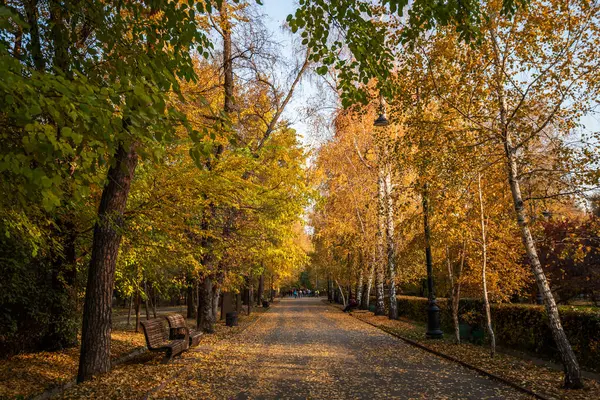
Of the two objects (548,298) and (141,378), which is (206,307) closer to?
(141,378)

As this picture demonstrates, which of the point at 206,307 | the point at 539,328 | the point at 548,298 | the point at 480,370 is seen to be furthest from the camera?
the point at 206,307

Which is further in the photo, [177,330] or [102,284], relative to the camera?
[177,330]

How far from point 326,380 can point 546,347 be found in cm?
673

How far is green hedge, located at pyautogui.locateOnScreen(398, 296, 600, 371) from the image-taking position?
33.7 ft

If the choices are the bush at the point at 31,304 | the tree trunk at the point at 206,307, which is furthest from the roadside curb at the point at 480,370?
the bush at the point at 31,304

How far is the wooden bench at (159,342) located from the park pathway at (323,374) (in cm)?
34

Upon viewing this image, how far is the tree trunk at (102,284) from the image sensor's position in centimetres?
816

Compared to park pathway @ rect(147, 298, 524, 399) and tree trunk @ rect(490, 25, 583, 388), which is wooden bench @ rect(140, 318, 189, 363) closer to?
park pathway @ rect(147, 298, 524, 399)

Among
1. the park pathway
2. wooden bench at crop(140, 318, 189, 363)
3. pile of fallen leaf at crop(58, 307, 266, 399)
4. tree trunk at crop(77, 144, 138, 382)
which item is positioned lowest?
the park pathway

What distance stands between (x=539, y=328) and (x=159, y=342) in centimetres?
991

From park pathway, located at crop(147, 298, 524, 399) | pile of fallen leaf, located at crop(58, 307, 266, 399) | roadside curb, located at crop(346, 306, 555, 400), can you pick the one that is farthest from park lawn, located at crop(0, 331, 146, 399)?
roadside curb, located at crop(346, 306, 555, 400)

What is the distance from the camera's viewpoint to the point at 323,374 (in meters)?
9.52

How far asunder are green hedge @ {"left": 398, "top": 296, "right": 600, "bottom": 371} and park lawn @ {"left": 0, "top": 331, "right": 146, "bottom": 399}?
1109 centimetres

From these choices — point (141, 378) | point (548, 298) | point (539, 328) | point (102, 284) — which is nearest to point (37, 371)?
point (141, 378)
